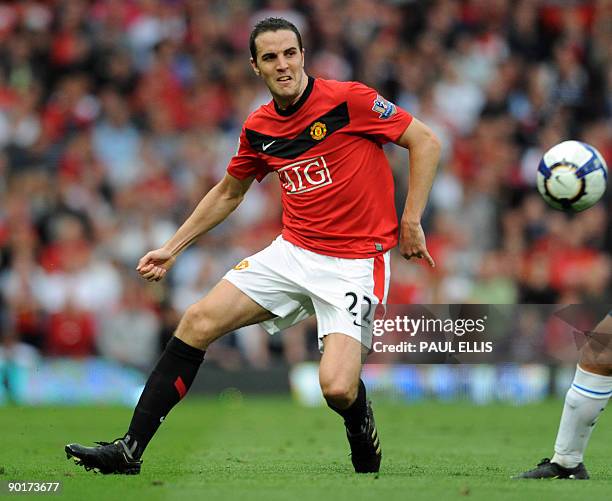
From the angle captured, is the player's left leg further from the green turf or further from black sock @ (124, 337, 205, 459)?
black sock @ (124, 337, 205, 459)

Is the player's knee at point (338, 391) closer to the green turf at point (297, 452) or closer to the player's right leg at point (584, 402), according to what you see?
the green turf at point (297, 452)

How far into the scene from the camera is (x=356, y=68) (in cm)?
1723

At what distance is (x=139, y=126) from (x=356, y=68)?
3.15 m

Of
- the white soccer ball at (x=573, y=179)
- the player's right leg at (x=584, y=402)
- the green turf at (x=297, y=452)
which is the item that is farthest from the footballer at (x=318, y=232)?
the player's right leg at (x=584, y=402)

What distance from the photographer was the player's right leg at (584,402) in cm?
697

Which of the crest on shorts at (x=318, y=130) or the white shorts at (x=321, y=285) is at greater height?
the crest on shorts at (x=318, y=130)

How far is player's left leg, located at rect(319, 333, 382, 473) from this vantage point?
23.3ft

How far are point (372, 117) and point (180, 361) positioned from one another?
189 cm

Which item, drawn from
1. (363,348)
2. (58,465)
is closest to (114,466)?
(58,465)

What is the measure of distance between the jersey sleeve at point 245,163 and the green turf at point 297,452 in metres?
1.87

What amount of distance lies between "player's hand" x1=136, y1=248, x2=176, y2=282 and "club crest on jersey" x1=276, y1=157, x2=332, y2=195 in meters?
0.89

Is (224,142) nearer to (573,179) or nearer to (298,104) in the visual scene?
(298,104)

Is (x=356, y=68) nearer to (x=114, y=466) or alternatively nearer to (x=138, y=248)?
(x=138, y=248)

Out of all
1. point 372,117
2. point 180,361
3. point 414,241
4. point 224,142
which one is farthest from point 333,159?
point 224,142
